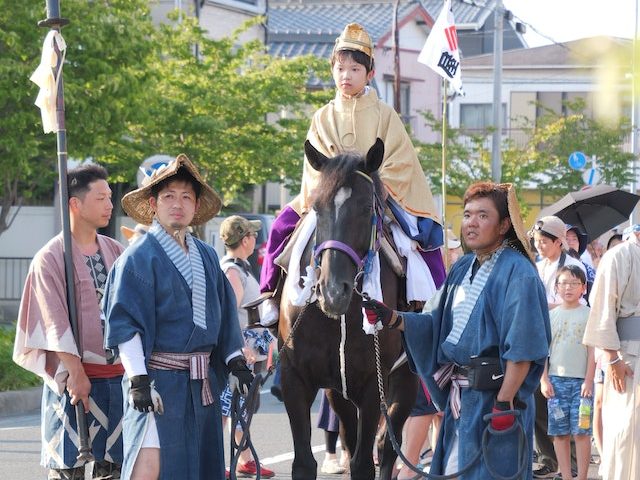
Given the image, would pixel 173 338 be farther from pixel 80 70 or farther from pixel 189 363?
pixel 80 70

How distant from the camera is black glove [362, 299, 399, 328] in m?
6.02

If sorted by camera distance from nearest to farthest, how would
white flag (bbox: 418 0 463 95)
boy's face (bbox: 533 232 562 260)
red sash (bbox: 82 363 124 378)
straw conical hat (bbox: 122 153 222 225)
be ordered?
straw conical hat (bbox: 122 153 222 225)
red sash (bbox: 82 363 124 378)
boy's face (bbox: 533 232 562 260)
white flag (bbox: 418 0 463 95)

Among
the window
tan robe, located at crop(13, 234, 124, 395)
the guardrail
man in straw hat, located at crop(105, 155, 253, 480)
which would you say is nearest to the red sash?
tan robe, located at crop(13, 234, 124, 395)

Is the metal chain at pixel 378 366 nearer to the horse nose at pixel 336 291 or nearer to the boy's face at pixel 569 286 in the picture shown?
the horse nose at pixel 336 291

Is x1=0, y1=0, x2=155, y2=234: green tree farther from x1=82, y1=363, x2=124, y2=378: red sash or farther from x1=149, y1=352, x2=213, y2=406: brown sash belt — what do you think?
x1=149, y1=352, x2=213, y2=406: brown sash belt

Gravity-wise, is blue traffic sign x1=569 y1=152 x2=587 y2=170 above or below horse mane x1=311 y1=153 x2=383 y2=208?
above

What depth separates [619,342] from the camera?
8.06 metres

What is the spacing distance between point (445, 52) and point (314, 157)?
8333mm

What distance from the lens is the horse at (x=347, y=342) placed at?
23.2ft

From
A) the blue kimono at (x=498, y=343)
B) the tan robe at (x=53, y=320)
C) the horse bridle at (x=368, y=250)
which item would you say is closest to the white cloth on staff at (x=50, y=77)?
the tan robe at (x=53, y=320)

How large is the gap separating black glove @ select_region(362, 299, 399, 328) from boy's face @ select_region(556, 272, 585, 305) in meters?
3.76

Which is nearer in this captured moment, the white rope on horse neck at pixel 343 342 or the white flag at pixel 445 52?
the white rope on horse neck at pixel 343 342

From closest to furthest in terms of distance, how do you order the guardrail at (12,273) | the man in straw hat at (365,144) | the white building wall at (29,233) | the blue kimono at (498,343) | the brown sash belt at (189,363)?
the blue kimono at (498,343)
the brown sash belt at (189,363)
the man in straw hat at (365,144)
the guardrail at (12,273)
the white building wall at (29,233)

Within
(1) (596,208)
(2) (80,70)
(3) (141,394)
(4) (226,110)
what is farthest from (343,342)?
(4) (226,110)
